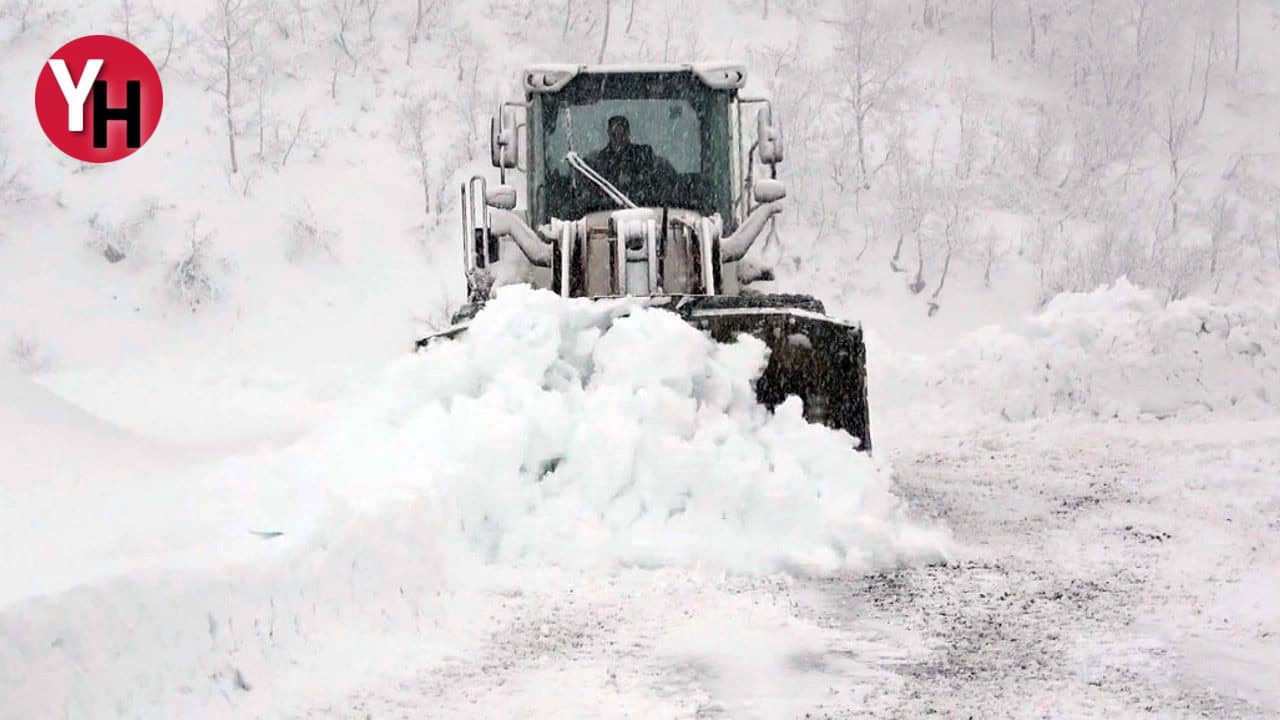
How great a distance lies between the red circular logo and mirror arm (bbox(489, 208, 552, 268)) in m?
21.2

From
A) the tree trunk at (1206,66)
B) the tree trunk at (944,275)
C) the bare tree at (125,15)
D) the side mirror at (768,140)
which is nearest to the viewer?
the side mirror at (768,140)

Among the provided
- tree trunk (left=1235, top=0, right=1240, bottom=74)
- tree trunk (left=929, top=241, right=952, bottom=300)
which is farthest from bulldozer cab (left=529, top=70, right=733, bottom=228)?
tree trunk (left=1235, top=0, right=1240, bottom=74)

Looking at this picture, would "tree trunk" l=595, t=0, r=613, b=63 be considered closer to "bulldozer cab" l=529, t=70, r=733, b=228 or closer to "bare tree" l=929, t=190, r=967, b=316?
"bare tree" l=929, t=190, r=967, b=316

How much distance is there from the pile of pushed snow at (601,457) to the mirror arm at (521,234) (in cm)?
257

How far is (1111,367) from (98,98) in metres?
23.5

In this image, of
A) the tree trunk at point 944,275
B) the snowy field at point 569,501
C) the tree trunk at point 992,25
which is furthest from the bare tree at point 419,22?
the tree trunk at point 992,25

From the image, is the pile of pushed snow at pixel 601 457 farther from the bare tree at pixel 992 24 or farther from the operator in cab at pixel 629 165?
the bare tree at pixel 992 24

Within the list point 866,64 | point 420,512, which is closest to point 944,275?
point 866,64

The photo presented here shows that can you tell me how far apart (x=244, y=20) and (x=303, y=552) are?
3064 centimetres

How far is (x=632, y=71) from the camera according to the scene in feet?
30.5

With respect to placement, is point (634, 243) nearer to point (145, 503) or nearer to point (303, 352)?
point (145, 503)

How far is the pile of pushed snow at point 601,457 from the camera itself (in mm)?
5270

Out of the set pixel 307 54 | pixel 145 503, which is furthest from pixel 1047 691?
pixel 307 54

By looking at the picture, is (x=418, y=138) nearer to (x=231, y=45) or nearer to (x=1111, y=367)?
(x=231, y=45)
